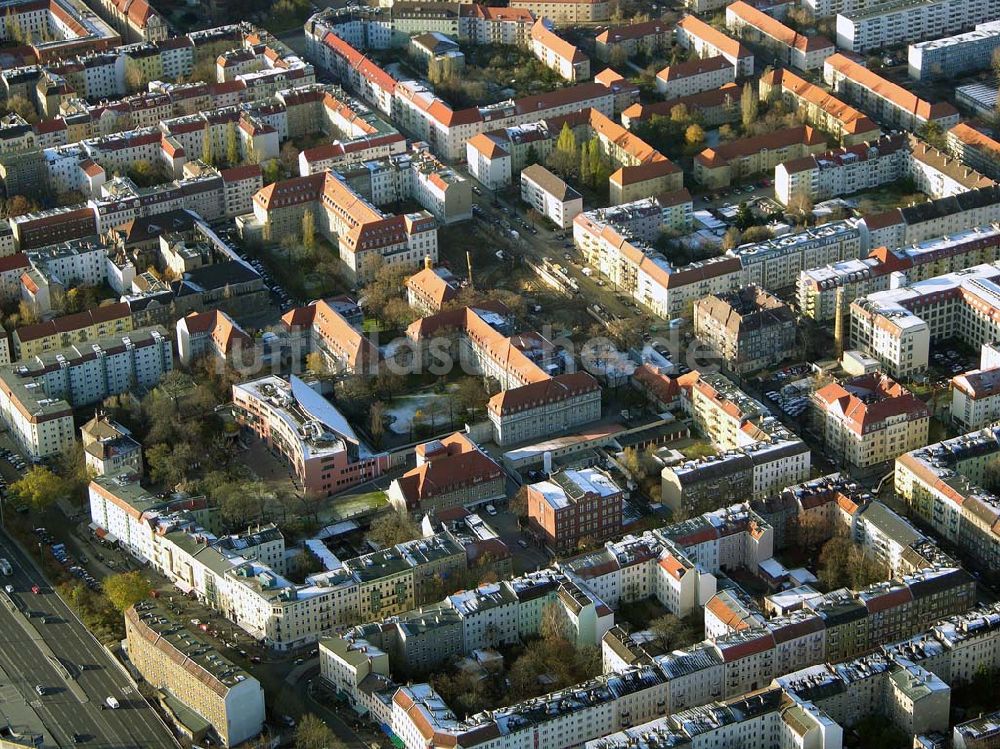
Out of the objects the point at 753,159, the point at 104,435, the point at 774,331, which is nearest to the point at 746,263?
the point at 774,331

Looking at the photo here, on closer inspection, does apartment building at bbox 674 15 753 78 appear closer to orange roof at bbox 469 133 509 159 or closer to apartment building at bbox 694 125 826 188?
apartment building at bbox 694 125 826 188

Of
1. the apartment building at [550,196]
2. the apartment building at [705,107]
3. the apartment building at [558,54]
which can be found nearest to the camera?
the apartment building at [550,196]

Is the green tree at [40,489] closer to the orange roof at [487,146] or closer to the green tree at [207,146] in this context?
the green tree at [207,146]

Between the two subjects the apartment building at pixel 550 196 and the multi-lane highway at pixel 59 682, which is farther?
the apartment building at pixel 550 196

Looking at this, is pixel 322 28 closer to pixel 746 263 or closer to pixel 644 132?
pixel 644 132

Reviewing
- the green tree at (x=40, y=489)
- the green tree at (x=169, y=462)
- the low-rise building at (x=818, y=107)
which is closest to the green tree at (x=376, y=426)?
the green tree at (x=169, y=462)

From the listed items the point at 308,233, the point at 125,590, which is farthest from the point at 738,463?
the point at 308,233

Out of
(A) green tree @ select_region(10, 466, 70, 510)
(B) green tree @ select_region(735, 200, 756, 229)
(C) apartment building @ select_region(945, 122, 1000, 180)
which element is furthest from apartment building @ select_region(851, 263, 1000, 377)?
(A) green tree @ select_region(10, 466, 70, 510)

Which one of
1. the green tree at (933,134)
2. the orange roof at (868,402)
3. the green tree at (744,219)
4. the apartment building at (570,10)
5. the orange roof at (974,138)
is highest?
the orange roof at (868,402)
